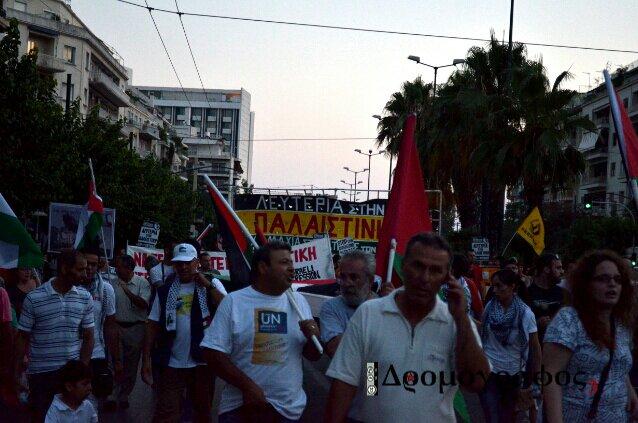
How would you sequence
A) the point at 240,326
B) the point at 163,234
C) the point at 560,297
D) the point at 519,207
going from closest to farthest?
1. the point at 240,326
2. the point at 560,297
3. the point at 163,234
4. the point at 519,207

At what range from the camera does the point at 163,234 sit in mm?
57719

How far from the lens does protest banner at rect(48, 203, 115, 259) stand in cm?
1736

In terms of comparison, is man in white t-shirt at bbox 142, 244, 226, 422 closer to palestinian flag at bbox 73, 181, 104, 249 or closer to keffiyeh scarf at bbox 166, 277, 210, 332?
keffiyeh scarf at bbox 166, 277, 210, 332

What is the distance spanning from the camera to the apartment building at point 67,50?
6394 centimetres

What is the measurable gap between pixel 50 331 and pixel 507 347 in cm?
342

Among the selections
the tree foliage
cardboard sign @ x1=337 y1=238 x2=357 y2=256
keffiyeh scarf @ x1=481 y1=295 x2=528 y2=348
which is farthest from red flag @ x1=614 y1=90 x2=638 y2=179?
the tree foliage

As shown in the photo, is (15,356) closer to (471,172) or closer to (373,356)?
(373,356)

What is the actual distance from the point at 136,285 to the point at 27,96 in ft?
50.5

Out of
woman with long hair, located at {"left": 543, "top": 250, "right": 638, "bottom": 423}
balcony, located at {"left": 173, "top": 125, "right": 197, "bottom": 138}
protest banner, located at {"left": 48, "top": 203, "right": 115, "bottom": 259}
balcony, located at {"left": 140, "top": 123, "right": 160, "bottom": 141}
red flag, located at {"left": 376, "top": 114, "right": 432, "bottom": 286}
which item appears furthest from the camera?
balcony, located at {"left": 173, "top": 125, "right": 197, "bottom": 138}

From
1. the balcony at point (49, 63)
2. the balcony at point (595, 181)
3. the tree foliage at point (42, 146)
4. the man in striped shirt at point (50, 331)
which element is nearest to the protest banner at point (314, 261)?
the man in striped shirt at point (50, 331)

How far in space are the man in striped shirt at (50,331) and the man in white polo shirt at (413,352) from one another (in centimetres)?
327

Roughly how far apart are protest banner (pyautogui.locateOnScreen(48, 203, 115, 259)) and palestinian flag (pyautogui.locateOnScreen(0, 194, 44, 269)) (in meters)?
10.4

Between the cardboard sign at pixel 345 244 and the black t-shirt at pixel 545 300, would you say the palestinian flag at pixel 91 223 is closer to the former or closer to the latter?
the black t-shirt at pixel 545 300

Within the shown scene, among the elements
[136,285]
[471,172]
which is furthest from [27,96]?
[136,285]
